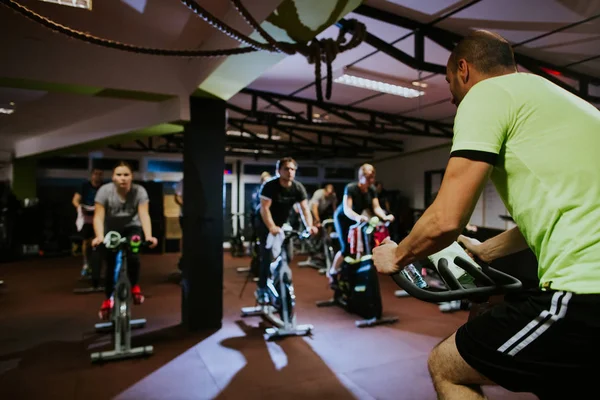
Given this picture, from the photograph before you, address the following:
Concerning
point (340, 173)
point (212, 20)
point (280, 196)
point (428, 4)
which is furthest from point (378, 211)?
point (340, 173)

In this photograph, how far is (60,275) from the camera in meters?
7.21

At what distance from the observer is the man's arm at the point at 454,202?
1116 mm

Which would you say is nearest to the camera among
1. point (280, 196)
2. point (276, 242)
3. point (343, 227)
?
point (276, 242)

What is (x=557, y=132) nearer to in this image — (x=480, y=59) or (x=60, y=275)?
(x=480, y=59)

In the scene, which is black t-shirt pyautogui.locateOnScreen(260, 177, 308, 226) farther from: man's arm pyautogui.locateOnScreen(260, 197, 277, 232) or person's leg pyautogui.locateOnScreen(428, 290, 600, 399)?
person's leg pyautogui.locateOnScreen(428, 290, 600, 399)

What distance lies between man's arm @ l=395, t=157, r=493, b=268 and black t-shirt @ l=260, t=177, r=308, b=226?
3.43 meters

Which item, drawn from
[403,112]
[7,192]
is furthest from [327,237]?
[7,192]

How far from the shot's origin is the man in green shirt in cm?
105

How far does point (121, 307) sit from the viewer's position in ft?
12.1

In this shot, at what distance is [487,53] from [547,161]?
1.37ft

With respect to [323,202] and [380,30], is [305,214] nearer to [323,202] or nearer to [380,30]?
[380,30]

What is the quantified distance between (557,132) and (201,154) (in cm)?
371

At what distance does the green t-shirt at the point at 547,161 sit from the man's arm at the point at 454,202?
49 mm

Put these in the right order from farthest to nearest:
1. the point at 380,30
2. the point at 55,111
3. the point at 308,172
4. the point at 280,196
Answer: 1. the point at 308,172
2. the point at 55,111
3. the point at 280,196
4. the point at 380,30
